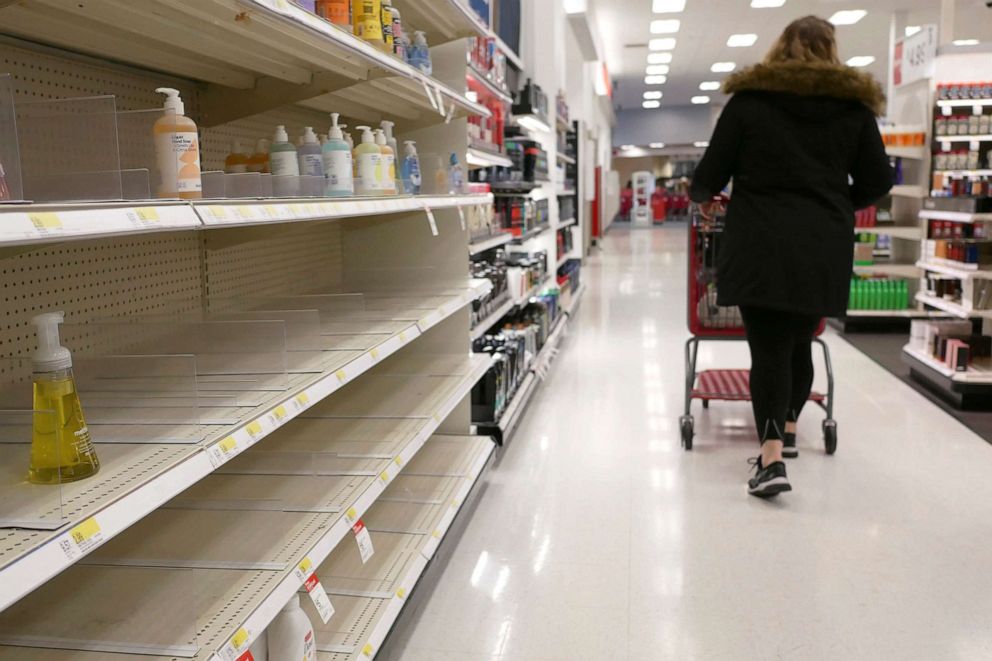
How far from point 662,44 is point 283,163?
14.4 metres

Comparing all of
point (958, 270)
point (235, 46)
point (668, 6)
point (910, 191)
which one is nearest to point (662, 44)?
point (668, 6)

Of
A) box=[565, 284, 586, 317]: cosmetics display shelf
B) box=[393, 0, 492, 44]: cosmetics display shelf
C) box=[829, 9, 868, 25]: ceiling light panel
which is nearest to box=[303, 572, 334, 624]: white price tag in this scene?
box=[393, 0, 492, 44]: cosmetics display shelf

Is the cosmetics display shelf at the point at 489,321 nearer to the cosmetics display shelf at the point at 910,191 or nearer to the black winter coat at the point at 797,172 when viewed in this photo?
the black winter coat at the point at 797,172

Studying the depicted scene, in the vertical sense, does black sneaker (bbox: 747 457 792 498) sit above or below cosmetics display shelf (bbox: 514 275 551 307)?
below

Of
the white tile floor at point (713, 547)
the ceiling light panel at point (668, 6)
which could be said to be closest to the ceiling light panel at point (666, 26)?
the ceiling light panel at point (668, 6)

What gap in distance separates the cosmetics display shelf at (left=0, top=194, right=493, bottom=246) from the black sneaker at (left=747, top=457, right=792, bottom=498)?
216 centimetres

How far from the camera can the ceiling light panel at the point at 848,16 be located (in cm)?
1218

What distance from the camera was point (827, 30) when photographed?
3.20 meters

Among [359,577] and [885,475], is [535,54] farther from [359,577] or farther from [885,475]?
[359,577]

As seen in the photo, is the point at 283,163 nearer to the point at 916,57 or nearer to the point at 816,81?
the point at 816,81

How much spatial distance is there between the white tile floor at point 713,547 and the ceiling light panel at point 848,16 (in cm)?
938

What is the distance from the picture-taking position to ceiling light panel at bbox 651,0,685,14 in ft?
38.1

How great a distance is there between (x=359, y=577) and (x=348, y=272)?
5.02 ft

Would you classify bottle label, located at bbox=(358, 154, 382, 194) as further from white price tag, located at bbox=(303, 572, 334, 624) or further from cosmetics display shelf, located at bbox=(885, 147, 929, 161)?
cosmetics display shelf, located at bbox=(885, 147, 929, 161)
